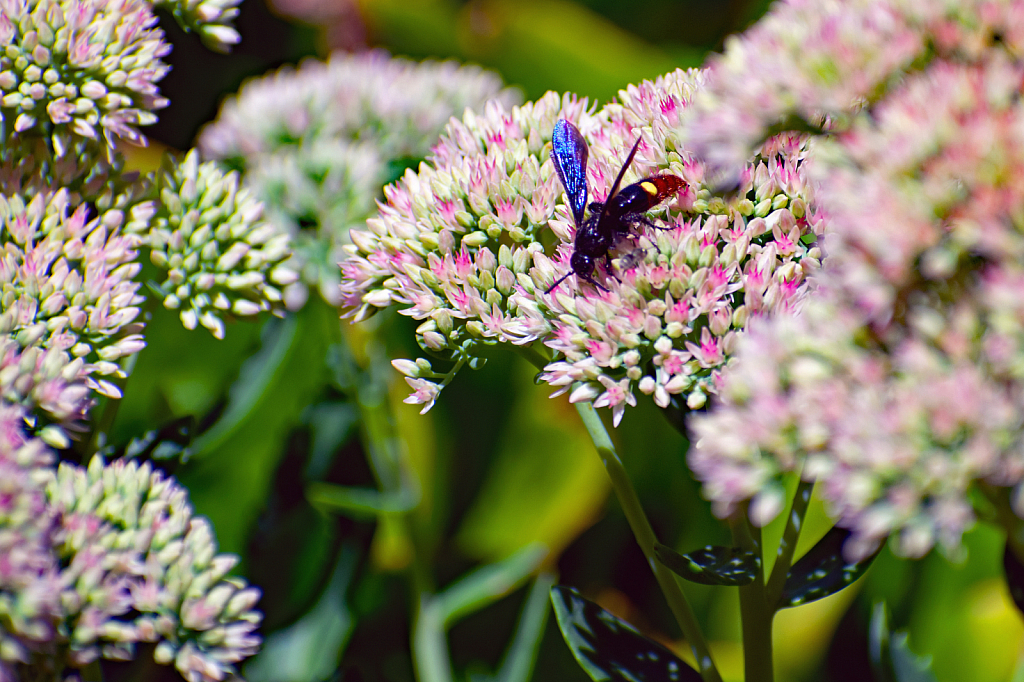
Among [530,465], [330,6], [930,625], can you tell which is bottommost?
[530,465]

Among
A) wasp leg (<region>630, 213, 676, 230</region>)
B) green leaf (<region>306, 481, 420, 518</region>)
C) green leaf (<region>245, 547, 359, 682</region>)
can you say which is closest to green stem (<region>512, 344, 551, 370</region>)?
wasp leg (<region>630, 213, 676, 230</region>)

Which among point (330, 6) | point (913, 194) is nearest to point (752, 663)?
point (913, 194)

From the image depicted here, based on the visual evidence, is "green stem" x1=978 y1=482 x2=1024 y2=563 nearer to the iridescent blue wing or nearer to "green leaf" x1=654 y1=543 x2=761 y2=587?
"green leaf" x1=654 y1=543 x2=761 y2=587

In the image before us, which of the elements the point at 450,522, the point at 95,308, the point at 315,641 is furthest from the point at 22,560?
the point at 450,522

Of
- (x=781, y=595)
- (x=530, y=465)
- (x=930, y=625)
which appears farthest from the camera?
(x=530, y=465)

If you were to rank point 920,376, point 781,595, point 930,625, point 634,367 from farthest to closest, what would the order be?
point 930,625
point 781,595
point 634,367
point 920,376

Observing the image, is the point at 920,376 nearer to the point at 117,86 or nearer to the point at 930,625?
the point at 117,86

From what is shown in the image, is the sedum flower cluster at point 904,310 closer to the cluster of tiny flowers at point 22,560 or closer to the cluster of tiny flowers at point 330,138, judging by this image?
the cluster of tiny flowers at point 22,560
